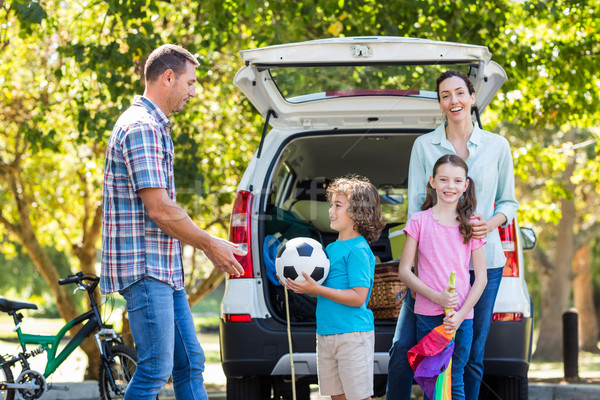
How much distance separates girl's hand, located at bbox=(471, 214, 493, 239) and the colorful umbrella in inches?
9.5

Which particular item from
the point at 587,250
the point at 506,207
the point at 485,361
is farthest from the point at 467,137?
the point at 587,250

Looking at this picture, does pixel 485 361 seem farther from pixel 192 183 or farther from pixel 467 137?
pixel 192 183

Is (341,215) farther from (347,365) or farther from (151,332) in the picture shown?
(151,332)

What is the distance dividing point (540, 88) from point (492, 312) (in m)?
6.03

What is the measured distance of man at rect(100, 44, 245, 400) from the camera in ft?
10.0

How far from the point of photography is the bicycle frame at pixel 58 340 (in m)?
5.43

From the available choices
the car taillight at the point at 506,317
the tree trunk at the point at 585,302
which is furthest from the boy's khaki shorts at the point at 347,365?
the tree trunk at the point at 585,302

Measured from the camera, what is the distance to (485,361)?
3.99 m

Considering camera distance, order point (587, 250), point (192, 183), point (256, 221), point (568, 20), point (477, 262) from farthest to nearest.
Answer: point (587, 250), point (568, 20), point (192, 183), point (256, 221), point (477, 262)

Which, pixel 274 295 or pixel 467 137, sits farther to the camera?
pixel 274 295

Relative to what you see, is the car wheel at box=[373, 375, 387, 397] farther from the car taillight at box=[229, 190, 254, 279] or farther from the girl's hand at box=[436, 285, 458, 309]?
the girl's hand at box=[436, 285, 458, 309]

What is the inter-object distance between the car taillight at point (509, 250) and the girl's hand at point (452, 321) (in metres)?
0.66

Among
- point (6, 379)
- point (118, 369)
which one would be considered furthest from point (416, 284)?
point (6, 379)

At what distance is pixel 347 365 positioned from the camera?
11.6ft
